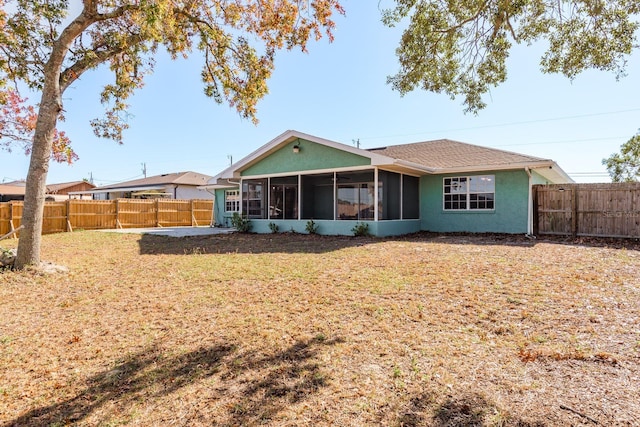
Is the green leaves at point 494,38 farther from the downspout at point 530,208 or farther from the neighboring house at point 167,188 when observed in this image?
the neighboring house at point 167,188

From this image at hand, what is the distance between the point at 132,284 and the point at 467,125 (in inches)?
1362

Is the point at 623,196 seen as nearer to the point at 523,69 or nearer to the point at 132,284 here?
the point at 523,69

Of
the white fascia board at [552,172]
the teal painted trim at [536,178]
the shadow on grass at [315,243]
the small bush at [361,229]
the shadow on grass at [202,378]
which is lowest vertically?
the shadow on grass at [202,378]

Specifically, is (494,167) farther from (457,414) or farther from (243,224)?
(457,414)

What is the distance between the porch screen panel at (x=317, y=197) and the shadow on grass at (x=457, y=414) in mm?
Answer: 12807

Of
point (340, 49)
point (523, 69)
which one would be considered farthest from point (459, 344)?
point (340, 49)

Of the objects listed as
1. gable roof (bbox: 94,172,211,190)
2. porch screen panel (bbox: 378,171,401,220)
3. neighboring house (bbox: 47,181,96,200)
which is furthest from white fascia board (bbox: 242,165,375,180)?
neighboring house (bbox: 47,181,96,200)

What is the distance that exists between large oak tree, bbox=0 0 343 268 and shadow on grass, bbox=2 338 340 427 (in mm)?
5791

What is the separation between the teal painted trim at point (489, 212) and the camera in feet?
39.9

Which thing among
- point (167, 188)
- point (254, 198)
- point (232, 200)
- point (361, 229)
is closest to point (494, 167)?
point (361, 229)

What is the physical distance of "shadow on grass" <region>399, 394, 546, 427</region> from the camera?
238 cm

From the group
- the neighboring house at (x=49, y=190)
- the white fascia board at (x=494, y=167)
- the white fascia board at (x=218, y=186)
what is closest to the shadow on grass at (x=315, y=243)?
the white fascia board at (x=494, y=167)

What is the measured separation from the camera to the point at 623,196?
1087cm

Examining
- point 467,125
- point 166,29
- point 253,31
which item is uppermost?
point 467,125
